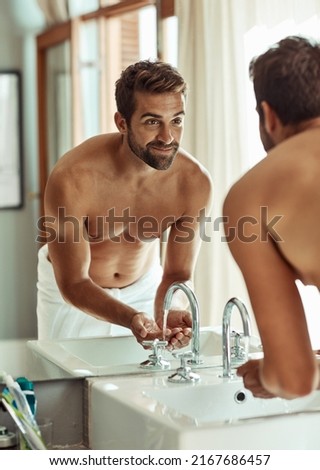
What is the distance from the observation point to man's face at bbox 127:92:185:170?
180 centimetres

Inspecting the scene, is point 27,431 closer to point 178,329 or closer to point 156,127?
point 178,329

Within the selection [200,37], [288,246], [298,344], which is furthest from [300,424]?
[200,37]

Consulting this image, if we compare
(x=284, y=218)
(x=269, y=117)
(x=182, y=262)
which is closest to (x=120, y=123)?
(x=182, y=262)

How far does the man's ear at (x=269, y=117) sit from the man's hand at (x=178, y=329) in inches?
26.9

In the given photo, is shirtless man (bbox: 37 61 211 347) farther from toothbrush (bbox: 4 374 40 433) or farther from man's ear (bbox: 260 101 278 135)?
man's ear (bbox: 260 101 278 135)

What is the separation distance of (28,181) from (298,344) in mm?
764

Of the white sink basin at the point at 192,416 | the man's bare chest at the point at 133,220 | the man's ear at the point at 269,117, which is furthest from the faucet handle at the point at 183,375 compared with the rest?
the man's ear at the point at 269,117

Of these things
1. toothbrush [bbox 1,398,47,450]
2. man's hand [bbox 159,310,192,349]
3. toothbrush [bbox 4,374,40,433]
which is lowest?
toothbrush [bbox 1,398,47,450]

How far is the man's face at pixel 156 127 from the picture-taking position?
1804 millimetres

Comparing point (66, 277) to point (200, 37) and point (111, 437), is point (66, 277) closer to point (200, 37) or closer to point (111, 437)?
point (111, 437)

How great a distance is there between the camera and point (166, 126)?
1.83 meters

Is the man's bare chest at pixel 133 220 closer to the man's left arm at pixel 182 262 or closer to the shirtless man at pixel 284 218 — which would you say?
the man's left arm at pixel 182 262

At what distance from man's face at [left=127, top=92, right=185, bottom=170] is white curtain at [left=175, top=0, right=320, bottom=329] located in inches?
2.3

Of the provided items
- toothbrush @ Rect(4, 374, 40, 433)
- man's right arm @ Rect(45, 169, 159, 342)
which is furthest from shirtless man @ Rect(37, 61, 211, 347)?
toothbrush @ Rect(4, 374, 40, 433)
